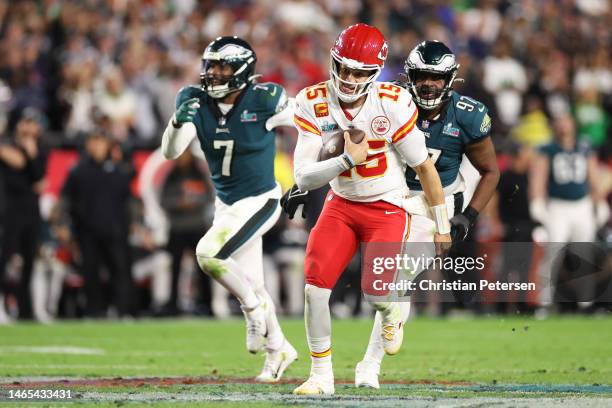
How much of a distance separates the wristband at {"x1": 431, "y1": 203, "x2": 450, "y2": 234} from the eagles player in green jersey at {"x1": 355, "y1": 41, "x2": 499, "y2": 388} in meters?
0.22

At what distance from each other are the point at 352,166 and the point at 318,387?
1.17 metres

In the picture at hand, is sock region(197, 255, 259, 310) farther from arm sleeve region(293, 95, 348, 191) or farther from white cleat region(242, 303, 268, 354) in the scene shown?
arm sleeve region(293, 95, 348, 191)

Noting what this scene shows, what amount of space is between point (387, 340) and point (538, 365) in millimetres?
2080

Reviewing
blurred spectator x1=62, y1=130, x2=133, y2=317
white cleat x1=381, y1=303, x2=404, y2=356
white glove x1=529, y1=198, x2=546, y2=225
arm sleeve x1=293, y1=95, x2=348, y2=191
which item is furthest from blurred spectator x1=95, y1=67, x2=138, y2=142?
arm sleeve x1=293, y1=95, x2=348, y2=191

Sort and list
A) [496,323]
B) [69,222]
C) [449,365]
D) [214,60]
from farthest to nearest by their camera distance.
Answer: [69,222]
[496,323]
[449,365]
[214,60]

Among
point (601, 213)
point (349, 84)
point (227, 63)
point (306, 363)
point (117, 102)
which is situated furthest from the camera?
point (601, 213)

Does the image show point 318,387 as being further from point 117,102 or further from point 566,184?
point 117,102

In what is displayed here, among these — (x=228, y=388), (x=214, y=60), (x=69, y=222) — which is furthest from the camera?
(x=69, y=222)

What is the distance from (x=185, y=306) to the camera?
14430 millimetres

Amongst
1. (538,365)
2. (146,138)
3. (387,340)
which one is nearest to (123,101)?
(146,138)

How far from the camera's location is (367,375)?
721 cm

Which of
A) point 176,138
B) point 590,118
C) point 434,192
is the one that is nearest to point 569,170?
point 590,118

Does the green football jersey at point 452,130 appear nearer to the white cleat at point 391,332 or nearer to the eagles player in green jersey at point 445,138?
the eagles player in green jersey at point 445,138

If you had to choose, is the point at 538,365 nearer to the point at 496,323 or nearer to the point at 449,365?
the point at 449,365
